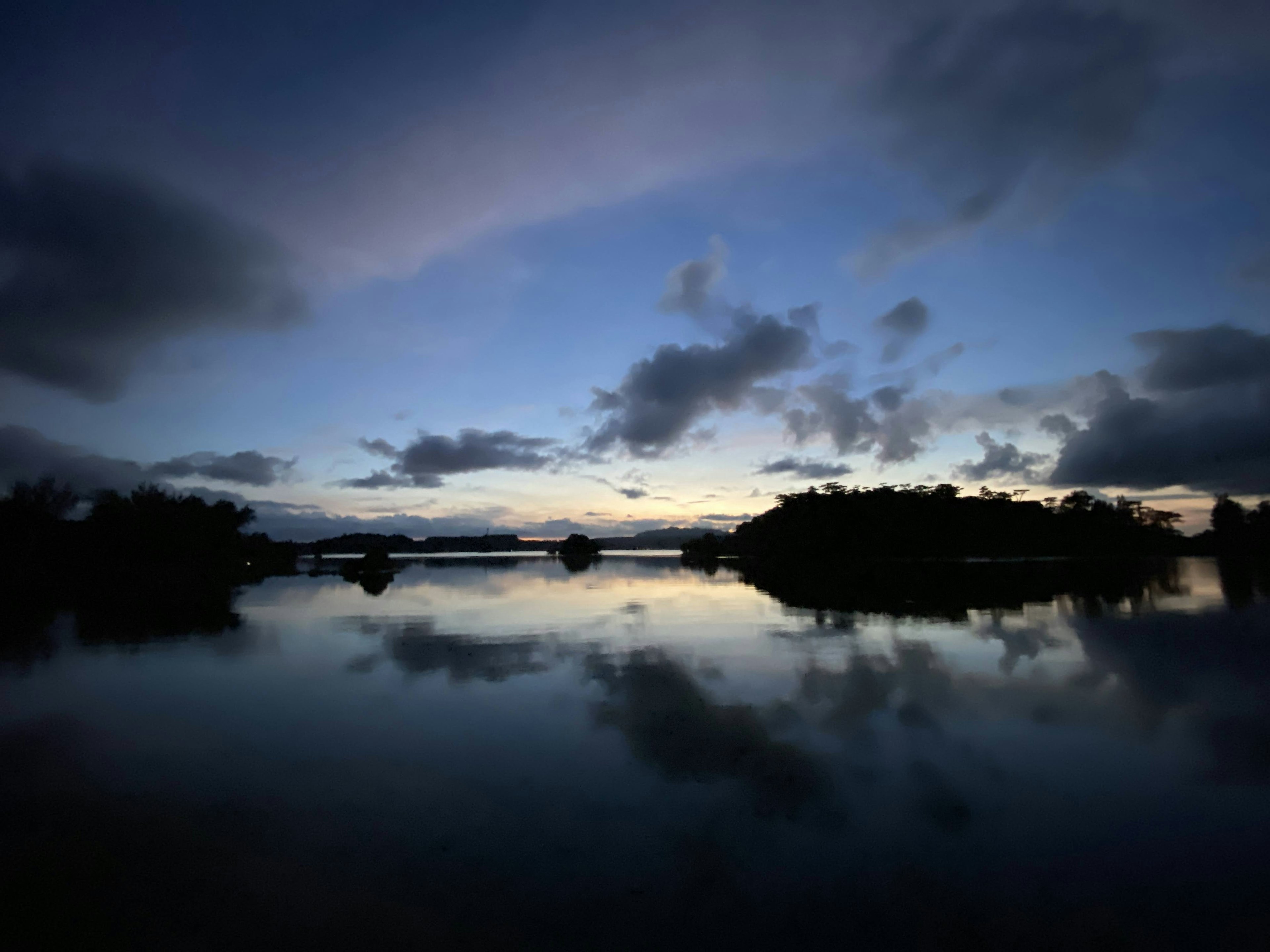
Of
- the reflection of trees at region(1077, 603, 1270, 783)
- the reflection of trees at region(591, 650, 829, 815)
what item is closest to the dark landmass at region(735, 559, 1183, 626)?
the reflection of trees at region(1077, 603, 1270, 783)

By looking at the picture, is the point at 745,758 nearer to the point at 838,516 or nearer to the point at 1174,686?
the point at 1174,686

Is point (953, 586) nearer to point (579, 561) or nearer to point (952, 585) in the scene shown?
point (952, 585)

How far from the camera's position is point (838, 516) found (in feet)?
301

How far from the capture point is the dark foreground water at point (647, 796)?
5.76 meters

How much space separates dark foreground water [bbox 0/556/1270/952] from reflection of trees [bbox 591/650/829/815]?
0.22ft

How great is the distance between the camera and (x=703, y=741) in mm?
10477

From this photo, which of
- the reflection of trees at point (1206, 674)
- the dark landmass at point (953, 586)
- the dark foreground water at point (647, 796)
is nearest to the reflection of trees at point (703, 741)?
the dark foreground water at point (647, 796)

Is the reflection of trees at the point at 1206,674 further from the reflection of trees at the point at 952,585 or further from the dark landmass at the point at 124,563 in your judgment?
the dark landmass at the point at 124,563

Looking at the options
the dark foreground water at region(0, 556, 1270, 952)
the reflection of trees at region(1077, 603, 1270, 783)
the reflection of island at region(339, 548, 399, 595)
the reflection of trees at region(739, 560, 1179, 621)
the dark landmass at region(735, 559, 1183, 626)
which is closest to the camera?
the dark foreground water at region(0, 556, 1270, 952)

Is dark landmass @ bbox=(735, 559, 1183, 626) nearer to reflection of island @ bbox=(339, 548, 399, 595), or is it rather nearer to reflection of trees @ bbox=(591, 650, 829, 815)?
reflection of trees @ bbox=(591, 650, 829, 815)

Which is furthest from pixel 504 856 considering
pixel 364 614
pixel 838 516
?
pixel 838 516

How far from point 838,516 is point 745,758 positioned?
86.9 meters

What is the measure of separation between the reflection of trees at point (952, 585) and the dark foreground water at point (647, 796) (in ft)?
34.7

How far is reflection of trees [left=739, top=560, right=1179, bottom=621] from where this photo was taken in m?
29.2
